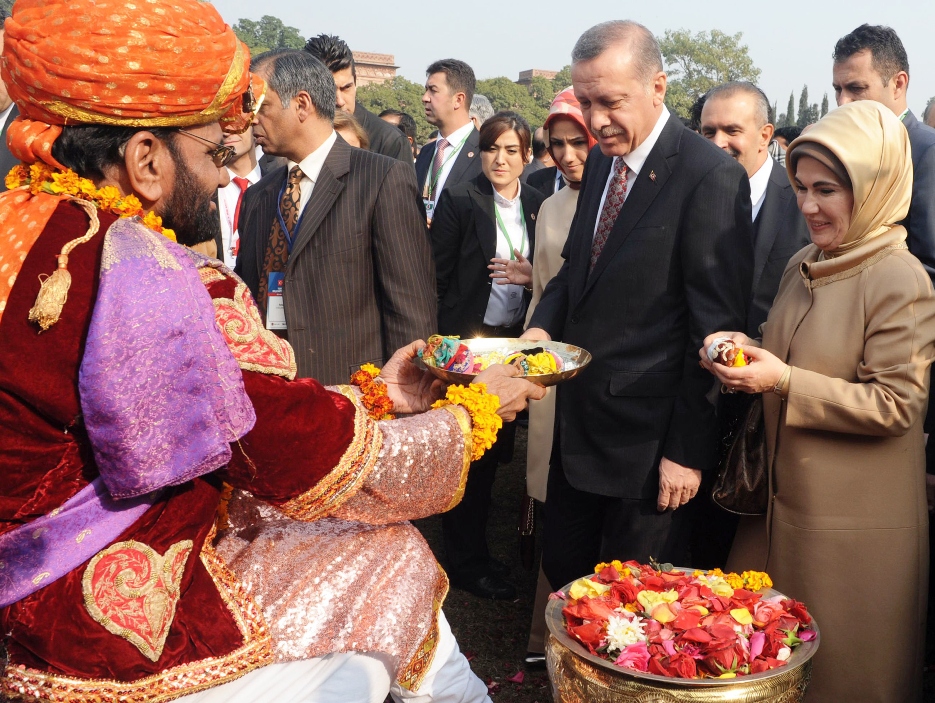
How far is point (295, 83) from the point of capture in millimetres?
4242

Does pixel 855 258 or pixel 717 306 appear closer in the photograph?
pixel 855 258

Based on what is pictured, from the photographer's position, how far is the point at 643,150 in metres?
3.31

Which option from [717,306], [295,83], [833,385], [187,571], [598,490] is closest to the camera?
[187,571]

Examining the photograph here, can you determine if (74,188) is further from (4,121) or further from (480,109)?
(480,109)

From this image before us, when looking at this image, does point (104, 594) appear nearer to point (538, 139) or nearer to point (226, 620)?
point (226, 620)

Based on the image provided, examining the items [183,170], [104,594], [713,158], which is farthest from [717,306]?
[104,594]

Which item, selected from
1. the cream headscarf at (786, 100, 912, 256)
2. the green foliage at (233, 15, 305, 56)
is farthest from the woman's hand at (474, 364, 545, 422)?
the green foliage at (233, 15, 305, 56)

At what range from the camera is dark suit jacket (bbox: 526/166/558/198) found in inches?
265

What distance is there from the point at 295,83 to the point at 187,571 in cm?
288

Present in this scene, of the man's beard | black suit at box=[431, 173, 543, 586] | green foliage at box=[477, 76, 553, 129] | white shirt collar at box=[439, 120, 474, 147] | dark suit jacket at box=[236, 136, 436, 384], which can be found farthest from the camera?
green foliage at box=[477, 76, 553, 129]

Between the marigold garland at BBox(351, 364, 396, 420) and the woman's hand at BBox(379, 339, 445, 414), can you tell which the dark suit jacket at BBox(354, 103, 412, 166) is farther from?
the marigold garland at BBox(351, 364, 396, 420)

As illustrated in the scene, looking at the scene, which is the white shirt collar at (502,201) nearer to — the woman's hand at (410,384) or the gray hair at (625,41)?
the gray hair at (625,41)

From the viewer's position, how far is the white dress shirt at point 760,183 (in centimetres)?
488

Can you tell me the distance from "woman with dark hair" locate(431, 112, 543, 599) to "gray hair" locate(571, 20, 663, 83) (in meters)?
1.90
